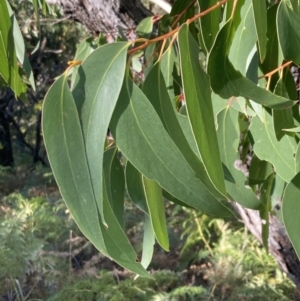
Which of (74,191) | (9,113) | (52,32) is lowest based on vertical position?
(9,113)

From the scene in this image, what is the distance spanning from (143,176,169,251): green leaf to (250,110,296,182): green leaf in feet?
0.56

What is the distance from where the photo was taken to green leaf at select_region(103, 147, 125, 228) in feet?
1.97

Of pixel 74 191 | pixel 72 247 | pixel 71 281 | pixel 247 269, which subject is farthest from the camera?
pixel 72 247

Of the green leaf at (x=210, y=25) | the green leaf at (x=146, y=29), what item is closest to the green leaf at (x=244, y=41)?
the green leaf at (x=210, y=25)

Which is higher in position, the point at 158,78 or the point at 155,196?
the point at 158,78

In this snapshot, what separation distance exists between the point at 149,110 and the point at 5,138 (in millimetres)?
5826

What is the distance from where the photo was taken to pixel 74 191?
1.47 ft

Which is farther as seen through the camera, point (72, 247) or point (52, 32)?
point (52, 32)

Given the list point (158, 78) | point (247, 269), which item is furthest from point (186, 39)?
point (247, 269)

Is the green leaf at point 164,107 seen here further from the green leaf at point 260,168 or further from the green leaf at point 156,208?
the green leaf at point 260,168

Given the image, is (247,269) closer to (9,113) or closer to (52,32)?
(52,32)

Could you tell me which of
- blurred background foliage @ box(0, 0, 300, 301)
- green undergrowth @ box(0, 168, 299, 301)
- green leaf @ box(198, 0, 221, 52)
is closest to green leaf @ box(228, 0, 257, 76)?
green leaf @ box(198, 0, 221, 52)

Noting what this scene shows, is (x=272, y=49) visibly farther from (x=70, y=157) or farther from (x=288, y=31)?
→ (x=70, y=157)

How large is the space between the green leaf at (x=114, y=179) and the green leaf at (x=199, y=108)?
16 cm
